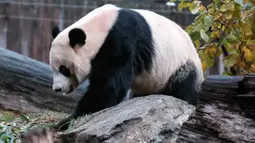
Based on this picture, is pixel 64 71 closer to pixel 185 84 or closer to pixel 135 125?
pixel 185 84

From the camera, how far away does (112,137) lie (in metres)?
2.99

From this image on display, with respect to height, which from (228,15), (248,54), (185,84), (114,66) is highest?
(228,15)

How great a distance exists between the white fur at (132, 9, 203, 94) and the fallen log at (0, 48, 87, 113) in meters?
1.46

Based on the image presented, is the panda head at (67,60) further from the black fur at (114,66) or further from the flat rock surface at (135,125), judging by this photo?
the flat rock surface at (135,125)

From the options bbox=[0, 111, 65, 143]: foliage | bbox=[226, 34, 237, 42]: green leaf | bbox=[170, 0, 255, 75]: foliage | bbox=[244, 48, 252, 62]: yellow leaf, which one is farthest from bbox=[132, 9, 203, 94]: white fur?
bbox=[0, 111, 65, 143]: foliage

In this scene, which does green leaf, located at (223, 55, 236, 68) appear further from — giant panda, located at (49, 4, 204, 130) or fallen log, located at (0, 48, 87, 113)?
fallen log, located at (0, 48, 87, 113)

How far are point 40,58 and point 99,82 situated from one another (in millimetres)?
4382

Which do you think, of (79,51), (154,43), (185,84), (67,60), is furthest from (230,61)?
(67,60)

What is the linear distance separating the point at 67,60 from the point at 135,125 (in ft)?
4.71

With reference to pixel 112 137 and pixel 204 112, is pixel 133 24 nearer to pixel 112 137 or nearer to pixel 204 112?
pixel 112 137

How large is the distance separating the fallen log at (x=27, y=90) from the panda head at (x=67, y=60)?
67.4 inches

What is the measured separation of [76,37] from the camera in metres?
4.25

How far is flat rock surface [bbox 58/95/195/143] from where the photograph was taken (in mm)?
3041

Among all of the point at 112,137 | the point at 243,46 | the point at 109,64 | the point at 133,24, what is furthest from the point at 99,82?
the point at 243,46
